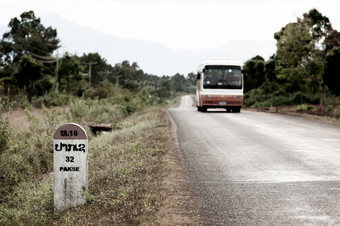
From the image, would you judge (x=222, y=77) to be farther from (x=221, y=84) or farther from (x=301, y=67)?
(x=301, y=67)

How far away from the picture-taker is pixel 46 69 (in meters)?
78.4

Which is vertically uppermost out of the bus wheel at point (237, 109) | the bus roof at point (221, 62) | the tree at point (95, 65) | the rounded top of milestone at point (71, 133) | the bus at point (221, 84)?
the tree at point (95, 65)

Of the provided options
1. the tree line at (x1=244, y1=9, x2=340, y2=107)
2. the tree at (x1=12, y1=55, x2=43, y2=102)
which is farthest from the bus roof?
the tree at (x1=12, y1=55, x2=43, y2=102)

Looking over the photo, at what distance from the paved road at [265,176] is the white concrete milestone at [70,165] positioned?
180 cm

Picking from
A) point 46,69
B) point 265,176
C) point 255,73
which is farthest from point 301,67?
point 46,69

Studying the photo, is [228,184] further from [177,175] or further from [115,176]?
[115,176]

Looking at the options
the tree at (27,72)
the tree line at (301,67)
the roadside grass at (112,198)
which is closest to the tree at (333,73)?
the tree line at (301,67)

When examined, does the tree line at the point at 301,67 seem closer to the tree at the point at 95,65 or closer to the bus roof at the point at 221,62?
the bus roof at the point at 221,62

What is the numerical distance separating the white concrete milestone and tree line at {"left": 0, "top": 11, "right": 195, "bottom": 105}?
21.7 ft

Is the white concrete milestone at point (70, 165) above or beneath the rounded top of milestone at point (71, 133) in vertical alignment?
beneath

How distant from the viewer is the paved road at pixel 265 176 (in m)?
5.66

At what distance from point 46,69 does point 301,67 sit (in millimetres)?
59777

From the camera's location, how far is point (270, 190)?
698 cm

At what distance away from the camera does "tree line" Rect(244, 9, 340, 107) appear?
2677 centimetres
